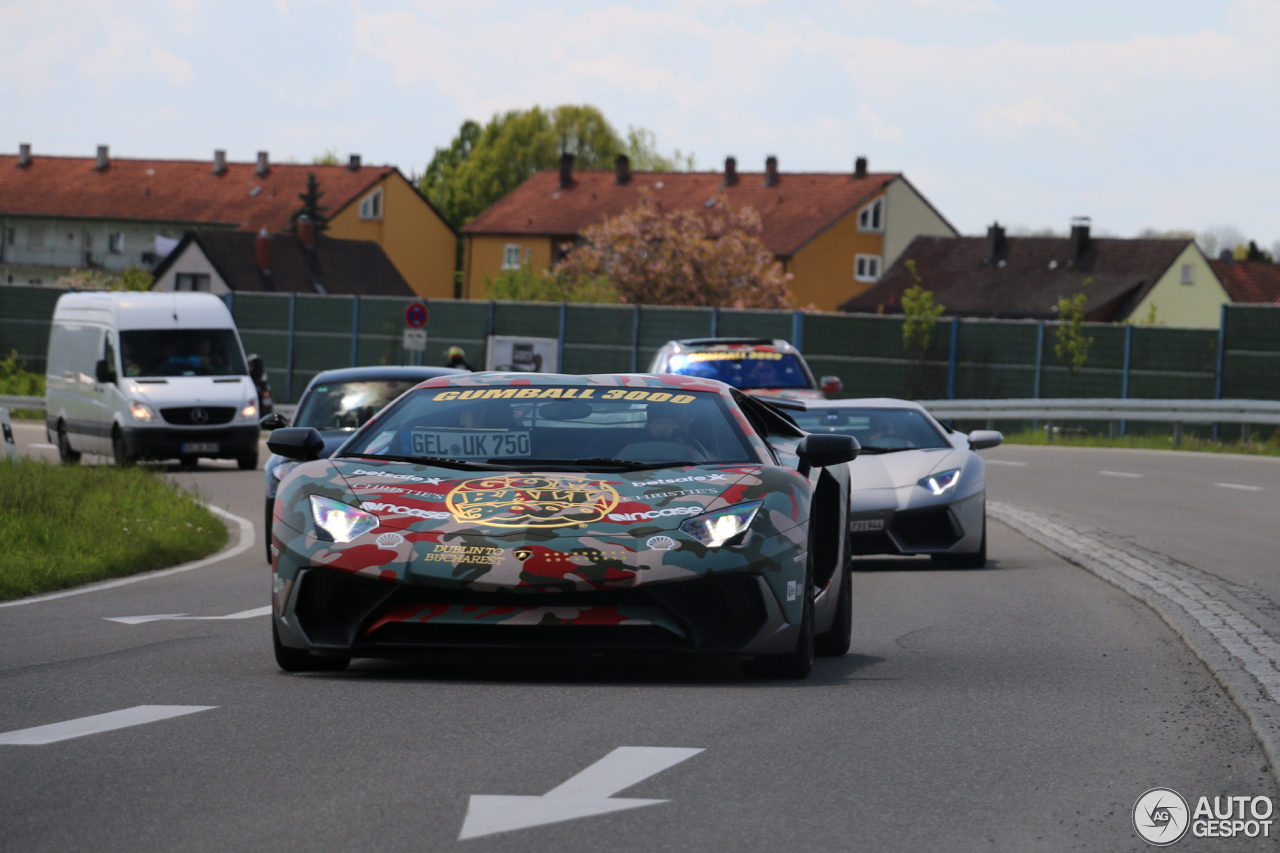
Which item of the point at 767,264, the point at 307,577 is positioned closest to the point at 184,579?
the point at 307,577

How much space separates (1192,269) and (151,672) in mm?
86015

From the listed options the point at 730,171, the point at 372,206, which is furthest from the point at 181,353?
the point at 372,206

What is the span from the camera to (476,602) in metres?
7.47

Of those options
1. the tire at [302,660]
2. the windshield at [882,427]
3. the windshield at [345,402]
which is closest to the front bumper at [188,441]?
the windshield at [345,402]

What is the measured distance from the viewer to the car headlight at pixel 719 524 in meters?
7.56

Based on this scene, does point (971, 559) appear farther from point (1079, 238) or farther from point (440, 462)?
point (1079, 238)

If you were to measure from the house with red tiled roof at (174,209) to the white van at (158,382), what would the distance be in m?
75.1

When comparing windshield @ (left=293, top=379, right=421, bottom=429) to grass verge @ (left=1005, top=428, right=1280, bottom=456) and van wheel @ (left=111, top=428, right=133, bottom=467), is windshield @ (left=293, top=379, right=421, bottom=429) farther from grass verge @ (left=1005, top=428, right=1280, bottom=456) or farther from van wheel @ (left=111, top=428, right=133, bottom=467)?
grass verge @ (left=1005, top=428, right=1280, bottom=456)

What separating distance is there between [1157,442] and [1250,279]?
89976 mm

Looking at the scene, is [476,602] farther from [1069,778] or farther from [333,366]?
[333,366]

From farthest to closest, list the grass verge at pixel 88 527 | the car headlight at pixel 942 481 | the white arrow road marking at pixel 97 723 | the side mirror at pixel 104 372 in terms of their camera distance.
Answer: the side mirror at pixel 104 372 < the car headlight at pixel 942 481 < the grass verge at pixel 88 527 < the white arrow road marking at pixel 97 723

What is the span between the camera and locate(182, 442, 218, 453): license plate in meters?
27.4

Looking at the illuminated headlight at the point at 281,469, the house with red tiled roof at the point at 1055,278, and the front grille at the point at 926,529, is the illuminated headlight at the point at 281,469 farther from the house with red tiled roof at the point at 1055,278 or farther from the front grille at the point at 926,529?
the house with red tiled roof at the point at 1055,278

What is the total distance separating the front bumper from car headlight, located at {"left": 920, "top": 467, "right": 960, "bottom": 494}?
1471 centimetres
